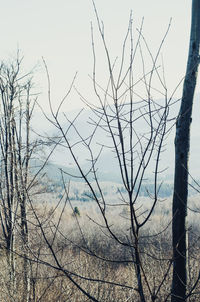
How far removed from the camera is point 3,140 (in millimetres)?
8117

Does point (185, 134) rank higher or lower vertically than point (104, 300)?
higher

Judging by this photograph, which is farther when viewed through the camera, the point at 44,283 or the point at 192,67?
the point at 44,283

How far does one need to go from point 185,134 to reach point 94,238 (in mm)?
24919

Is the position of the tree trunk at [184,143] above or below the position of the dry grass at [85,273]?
above

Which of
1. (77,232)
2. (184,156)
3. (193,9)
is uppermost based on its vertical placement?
(193,9)

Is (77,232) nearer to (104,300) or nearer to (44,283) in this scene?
(44,283)

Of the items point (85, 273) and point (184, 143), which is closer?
point (184, 143)

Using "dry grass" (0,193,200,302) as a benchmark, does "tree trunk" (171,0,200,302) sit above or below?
above

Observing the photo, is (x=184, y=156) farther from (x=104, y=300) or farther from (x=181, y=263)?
(x=104, y=300)

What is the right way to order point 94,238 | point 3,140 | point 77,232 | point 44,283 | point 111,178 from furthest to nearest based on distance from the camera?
point 111,178 → point 77,232 → point 94,238 → point 44,283 → point 3,140

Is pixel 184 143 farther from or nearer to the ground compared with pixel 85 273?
farther from the ground

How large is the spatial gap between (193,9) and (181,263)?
2.45 metres

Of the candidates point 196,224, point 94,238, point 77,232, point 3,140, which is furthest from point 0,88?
point 196,224

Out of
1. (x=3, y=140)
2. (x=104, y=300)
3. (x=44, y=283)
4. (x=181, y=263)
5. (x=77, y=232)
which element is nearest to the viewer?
(x=181, y=263)
